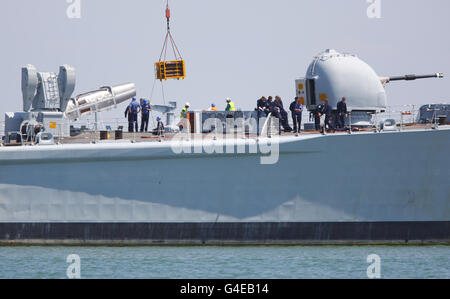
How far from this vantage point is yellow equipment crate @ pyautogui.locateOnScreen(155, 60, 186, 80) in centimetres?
3672

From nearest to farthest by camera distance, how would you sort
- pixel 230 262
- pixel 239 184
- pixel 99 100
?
pixel 230 262 → pixel 239 184 → pixel 99 100

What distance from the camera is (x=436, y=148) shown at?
2923 centimetres

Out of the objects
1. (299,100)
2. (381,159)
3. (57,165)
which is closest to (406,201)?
(381,159)

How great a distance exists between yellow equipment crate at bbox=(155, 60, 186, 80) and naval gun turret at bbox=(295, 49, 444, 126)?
5.74 metres

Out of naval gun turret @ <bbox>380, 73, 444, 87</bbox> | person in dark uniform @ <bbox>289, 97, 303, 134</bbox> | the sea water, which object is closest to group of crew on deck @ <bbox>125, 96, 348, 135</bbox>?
person in dark uniform @ <bbox>289, 97, 303, 134</bbox>

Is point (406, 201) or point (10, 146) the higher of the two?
point (10, 146)

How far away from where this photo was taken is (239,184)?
30.4 metres

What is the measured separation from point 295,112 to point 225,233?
18.6ft

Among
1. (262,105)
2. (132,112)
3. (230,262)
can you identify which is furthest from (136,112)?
(230,262)

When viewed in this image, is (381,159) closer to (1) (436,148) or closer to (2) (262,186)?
(1) (436,148)

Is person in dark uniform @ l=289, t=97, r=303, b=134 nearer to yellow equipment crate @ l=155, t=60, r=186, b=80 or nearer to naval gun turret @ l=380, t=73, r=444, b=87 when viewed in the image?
naval gun turret @ l=380, t=73, r=444, b=87

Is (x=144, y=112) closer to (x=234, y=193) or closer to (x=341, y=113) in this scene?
(x=234, y=193)

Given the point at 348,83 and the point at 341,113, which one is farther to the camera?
the point at 348,83
